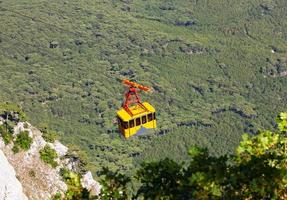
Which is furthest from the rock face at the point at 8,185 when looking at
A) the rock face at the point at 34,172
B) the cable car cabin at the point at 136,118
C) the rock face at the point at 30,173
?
the cable car cabin at the point at 136,118

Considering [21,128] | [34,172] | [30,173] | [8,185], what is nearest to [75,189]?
[8,185]

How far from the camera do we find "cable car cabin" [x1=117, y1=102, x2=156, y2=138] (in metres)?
43.9

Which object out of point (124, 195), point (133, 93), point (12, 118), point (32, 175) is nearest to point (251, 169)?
point (124, 195)

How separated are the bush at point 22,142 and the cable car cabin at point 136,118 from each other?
88.7 ft

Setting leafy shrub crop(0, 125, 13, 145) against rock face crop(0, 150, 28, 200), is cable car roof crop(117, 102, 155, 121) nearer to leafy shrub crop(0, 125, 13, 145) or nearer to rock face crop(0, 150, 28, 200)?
rock face crop(0, 150, 28, 200)

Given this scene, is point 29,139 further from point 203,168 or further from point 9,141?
point 203,168

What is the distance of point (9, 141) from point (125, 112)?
91.7ft

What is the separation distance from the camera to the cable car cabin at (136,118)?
43938 millimetres

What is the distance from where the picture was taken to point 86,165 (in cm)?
8788

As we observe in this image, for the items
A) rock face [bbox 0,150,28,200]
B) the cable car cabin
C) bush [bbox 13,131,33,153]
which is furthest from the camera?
bush [bbox 13,131,33,153]

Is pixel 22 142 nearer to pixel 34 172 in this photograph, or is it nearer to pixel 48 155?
pixel 34 172

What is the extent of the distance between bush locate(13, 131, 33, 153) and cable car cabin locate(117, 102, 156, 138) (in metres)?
27.0

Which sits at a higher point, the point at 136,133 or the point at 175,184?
the point at 175,184

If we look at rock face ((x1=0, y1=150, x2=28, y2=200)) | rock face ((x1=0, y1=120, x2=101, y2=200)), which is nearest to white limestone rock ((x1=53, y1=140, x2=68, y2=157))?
rock face ((x1=0, y1=120, x2=101, y2=200))
